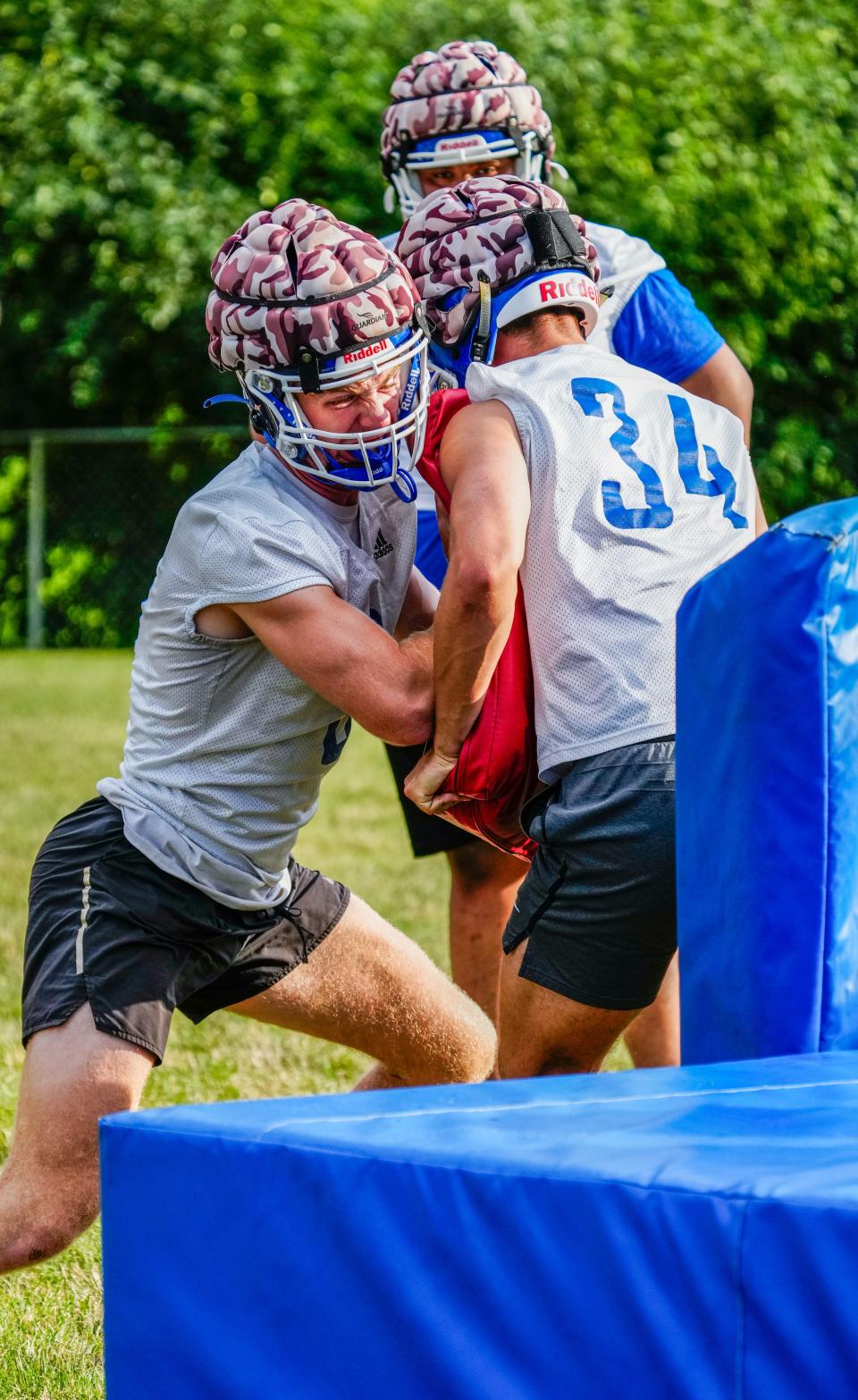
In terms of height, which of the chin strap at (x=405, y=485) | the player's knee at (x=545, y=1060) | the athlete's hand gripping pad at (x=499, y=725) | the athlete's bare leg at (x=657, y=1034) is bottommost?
the athlete's bare leg at (x=657, y=1034)

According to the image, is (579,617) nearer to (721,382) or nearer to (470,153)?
(721,382)

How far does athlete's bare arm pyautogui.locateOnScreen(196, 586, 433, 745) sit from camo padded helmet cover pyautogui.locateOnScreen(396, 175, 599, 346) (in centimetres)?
64

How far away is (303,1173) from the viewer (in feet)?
6.00

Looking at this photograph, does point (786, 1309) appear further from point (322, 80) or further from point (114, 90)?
point (114, 90)

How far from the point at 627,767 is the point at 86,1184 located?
1149 mm

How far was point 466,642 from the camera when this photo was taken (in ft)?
9.30

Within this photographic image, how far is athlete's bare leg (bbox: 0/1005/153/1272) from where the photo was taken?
2857mm

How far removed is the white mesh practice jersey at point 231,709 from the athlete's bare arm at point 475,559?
0.26 meters

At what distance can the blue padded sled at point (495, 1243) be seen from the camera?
5.11 ft

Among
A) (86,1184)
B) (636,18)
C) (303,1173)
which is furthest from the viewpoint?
(636,18)

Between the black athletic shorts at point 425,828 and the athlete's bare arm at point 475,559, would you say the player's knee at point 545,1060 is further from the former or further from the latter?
the black athletic shorts at point 425,828

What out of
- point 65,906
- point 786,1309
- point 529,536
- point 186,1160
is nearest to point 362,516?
point 529,536

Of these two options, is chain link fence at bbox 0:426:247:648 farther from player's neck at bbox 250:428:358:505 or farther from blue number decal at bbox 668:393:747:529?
blue number decal at bbox 668:393:747:529

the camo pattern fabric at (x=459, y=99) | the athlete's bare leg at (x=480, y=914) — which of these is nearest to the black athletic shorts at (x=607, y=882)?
the athlete's bare leg at (x=480, y=914)
